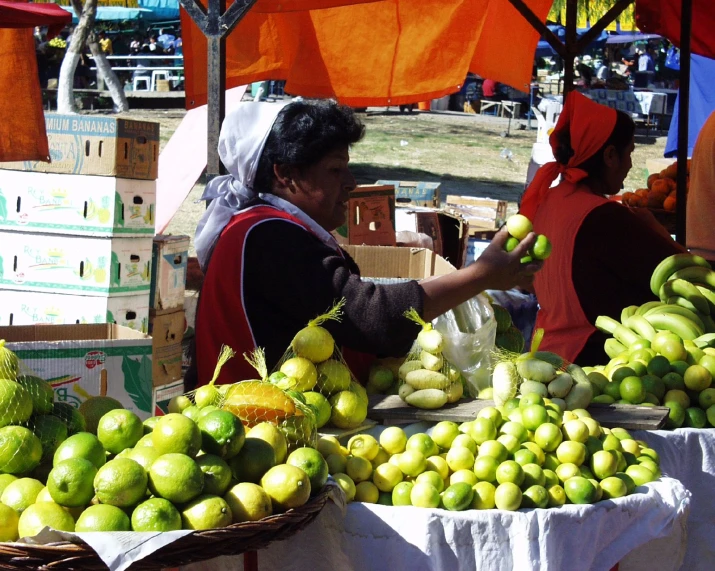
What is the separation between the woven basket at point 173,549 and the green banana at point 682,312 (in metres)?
2.25

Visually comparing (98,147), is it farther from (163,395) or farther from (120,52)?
(120,52)

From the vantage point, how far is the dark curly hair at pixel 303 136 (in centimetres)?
277

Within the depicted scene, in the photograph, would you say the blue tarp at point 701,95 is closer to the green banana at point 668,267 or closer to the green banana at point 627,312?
the green banana at point 668,267

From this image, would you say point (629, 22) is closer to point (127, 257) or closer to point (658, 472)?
point (127, 257)

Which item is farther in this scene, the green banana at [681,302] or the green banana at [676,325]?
the green banana at [681,302]

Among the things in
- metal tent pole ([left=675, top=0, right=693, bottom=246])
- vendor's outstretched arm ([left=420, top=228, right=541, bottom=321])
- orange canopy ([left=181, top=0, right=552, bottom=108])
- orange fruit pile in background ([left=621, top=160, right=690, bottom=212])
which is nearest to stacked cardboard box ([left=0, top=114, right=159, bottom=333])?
orange canopy ([left=181, top=0, right=552, bottom=108])

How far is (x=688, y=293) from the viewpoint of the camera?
370 cm

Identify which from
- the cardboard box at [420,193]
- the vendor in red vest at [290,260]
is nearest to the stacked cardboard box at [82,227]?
the vendor in red vest at [290,260]

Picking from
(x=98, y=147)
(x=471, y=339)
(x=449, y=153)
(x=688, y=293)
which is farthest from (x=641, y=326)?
(x=449, y=153)

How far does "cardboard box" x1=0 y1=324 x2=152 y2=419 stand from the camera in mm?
3453

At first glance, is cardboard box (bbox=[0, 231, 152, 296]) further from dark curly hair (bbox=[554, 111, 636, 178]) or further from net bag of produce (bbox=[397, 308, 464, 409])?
net bag of produce (bbox=[397, 308, 464, 409])

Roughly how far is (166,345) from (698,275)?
2.86 meters

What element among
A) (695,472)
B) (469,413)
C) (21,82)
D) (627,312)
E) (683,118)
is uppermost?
(21,82)

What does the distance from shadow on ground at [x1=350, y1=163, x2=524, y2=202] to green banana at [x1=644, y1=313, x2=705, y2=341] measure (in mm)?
11488
